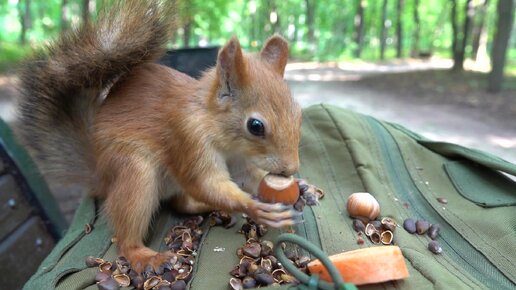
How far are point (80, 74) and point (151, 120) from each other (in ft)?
0.72

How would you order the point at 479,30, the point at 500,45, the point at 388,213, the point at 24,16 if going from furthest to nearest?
the point at 24,16 → the point at 479,30 → the point at 500,45 → the point at 388,213

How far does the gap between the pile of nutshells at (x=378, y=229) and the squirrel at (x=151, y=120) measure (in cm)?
20

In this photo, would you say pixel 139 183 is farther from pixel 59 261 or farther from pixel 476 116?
pixel 476 116

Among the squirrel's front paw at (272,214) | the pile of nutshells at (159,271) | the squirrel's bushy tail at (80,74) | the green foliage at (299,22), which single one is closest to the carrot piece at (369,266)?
the squirrel's front paw at (272,214)

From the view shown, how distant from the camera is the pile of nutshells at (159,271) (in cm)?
100

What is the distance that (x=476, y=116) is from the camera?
4.10m

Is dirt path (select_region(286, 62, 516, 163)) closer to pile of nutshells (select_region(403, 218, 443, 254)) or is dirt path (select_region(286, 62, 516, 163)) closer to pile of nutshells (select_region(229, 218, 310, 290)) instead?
pile of nutshells (select_region(403, 218, 443, 254))

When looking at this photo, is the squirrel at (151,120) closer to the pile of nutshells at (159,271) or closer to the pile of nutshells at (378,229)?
the pile of nutshells at (159,271)

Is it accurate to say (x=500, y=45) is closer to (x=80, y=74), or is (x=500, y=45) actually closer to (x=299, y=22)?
(x=80, y=74)

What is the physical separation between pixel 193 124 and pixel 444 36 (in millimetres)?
21792

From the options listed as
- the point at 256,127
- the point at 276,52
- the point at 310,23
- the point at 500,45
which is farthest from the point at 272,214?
the point at 310,23

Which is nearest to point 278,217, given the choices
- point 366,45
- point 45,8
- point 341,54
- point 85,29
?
point 85,29

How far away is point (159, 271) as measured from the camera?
3.49ft

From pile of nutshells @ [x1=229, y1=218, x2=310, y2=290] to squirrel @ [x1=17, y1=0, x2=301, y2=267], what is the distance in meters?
0.07
